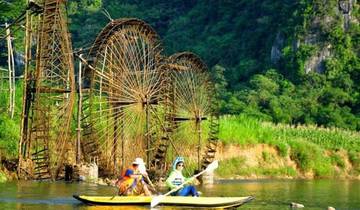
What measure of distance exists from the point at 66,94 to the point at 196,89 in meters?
8.63

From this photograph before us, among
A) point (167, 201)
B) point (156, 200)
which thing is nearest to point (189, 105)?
point (167, 201)

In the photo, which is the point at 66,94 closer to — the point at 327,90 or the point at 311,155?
the point at 311,155

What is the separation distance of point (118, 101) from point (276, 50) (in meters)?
50.9

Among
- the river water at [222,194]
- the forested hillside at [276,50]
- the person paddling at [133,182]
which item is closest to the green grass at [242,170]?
the river water at [222,194]

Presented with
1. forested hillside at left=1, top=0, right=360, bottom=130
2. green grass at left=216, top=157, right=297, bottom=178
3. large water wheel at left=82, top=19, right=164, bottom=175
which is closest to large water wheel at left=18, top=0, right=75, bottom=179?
→ large water wheel at left=82, top=19, right=164, bottom=175

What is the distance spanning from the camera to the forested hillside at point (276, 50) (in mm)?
74688

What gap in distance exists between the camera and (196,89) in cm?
4434

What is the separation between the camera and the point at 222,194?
3528cm

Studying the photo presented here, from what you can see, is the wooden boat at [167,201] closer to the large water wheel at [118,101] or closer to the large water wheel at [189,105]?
the large water wheel at [118,101]

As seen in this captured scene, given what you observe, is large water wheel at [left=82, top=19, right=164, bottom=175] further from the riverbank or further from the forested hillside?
the forested hillside

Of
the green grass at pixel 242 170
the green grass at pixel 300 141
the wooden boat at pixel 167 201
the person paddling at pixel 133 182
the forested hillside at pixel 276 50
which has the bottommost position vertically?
the wooden boat at pixel 167 201

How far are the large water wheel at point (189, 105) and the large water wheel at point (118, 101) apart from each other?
311cm

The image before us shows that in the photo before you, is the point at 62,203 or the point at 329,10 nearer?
the point at 62,203

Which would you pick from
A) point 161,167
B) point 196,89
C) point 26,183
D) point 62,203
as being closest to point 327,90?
point 196,89
